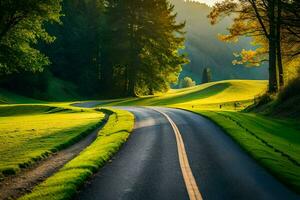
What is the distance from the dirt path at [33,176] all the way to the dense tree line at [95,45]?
12.2 m

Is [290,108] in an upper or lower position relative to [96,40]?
lower

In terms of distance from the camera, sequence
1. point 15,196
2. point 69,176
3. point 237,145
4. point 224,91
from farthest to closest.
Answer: point 224,91
point 237,145
point 69,176
point 15,196

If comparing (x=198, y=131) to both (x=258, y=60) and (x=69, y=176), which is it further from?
(x=258, y=60)

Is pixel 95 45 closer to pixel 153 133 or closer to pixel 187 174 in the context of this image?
pixel 153 133

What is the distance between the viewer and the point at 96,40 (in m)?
90.8

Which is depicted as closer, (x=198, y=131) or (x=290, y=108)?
(x=198, y=131)

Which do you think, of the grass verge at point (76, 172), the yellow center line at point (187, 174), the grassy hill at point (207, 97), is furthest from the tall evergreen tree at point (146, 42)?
the yellow center line at point (187, 174)

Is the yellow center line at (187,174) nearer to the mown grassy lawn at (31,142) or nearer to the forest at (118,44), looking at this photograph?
the mown grassy lawn at (31,142)

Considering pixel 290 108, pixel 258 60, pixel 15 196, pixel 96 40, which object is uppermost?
pixel 96 40

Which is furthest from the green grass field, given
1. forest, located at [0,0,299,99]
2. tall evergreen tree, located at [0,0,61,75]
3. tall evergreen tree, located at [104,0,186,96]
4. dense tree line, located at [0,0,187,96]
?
tall evergreen tree, located at [104,0,186,96]

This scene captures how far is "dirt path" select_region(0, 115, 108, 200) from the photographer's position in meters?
12.1

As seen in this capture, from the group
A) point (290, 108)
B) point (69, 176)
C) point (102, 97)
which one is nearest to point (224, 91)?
point (102, 97)

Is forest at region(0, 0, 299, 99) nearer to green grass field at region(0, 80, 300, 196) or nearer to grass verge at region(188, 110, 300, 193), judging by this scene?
green grass field at region(0, 80, 300, 196)

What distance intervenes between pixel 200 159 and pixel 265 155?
274 centimetres
